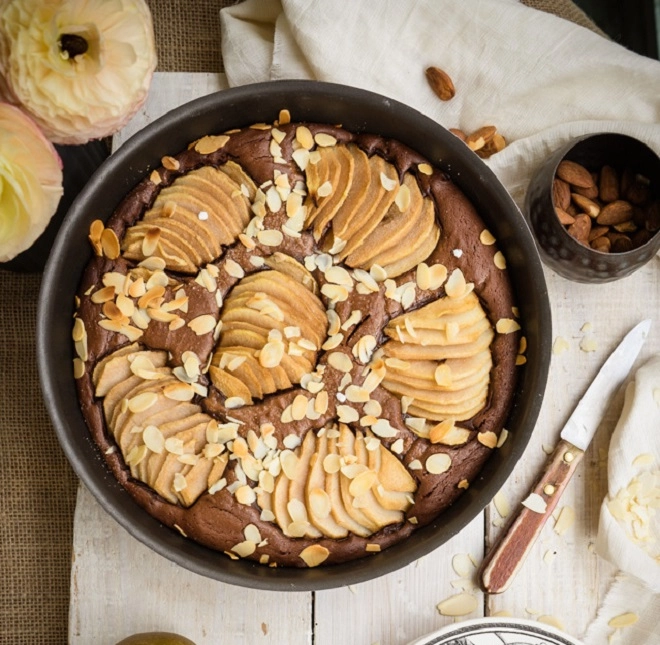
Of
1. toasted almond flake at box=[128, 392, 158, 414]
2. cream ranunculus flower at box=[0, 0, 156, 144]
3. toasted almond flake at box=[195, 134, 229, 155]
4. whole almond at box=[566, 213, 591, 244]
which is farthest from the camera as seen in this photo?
whole almond at box=[566, 213, 591, 244]

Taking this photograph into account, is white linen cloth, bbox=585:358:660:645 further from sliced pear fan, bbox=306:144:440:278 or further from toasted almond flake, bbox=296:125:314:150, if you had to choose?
toasted almond flake, bbox=296:125:314:150

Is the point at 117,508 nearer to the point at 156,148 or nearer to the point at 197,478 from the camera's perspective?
the point at 197,478

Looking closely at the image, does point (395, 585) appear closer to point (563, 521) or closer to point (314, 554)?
point (314, 554)

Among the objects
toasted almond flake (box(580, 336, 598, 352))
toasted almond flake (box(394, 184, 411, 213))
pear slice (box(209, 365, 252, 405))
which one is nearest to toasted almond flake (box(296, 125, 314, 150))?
toasted almond flake (box(394, 184, 411, 213))

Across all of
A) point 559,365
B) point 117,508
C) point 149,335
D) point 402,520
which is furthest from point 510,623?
point 149,335

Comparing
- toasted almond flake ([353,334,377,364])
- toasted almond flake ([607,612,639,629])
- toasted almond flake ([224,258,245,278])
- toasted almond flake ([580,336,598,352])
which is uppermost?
toasted almond flake ([224,258,245,278])

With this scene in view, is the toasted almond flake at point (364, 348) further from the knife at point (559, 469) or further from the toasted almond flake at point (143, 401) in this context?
the knife at point (559, 469)

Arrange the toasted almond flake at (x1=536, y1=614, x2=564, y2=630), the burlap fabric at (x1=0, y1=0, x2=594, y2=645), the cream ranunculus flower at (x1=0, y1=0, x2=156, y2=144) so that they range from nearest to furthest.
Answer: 1. the cream ranunculus flower at (x1=0, y1=0, x2=156, y2=144)
2. the toasted almond flake at (x1=536, y1=614, x2=564, y2=630)
3. the burlap fabric at (x1=0, y1=0, x2=594, y2=645)
